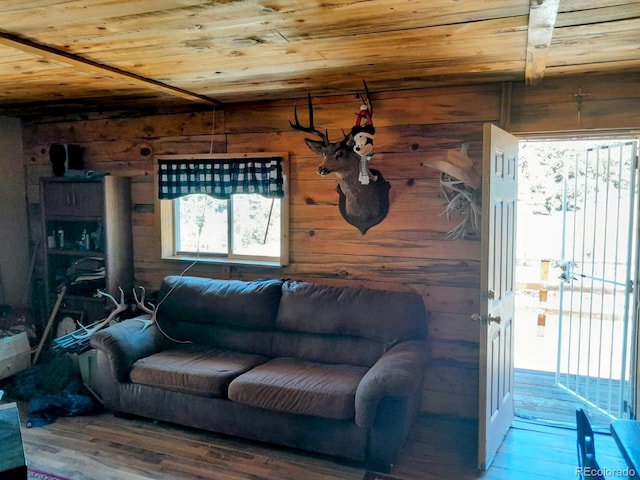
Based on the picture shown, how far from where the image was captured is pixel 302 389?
2893 millimetres

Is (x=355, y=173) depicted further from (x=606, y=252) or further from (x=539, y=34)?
(x=606, y=252)

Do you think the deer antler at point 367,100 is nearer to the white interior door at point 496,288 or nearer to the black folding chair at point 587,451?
the white interior door at point 496,288

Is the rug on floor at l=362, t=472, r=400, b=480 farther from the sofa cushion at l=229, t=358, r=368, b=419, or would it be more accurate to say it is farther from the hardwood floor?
the sofa cushion at l=229, t=358, r=368, b=419

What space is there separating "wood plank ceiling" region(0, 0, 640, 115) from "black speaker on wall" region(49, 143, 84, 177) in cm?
100

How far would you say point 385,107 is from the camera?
352 centimetres

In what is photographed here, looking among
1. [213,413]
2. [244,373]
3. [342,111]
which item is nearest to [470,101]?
[342,111]

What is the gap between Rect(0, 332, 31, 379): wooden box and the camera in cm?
404

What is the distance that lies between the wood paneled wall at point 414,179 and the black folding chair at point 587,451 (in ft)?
6.39

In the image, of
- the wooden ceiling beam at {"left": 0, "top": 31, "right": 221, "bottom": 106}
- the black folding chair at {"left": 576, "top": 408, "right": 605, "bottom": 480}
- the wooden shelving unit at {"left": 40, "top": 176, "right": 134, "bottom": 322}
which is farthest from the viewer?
the wooden shelving unit at {"left": 40, "top": 176, "right": 134, "bottom": 322}

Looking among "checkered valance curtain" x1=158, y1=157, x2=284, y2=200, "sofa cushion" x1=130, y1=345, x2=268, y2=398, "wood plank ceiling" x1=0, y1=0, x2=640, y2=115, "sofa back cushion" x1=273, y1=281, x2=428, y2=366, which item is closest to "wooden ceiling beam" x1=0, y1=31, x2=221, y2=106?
"wood plank ceiling" x1=0, y1=0, x2=640, y2=115

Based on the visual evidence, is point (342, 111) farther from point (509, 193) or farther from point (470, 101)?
point (509, 193)

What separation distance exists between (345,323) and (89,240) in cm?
256

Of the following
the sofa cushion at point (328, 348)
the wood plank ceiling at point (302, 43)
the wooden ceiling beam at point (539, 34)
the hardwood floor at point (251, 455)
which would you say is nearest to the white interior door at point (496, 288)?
the hardwood floor at point (251, 455)

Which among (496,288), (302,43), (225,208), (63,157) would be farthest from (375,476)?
(63,157)
